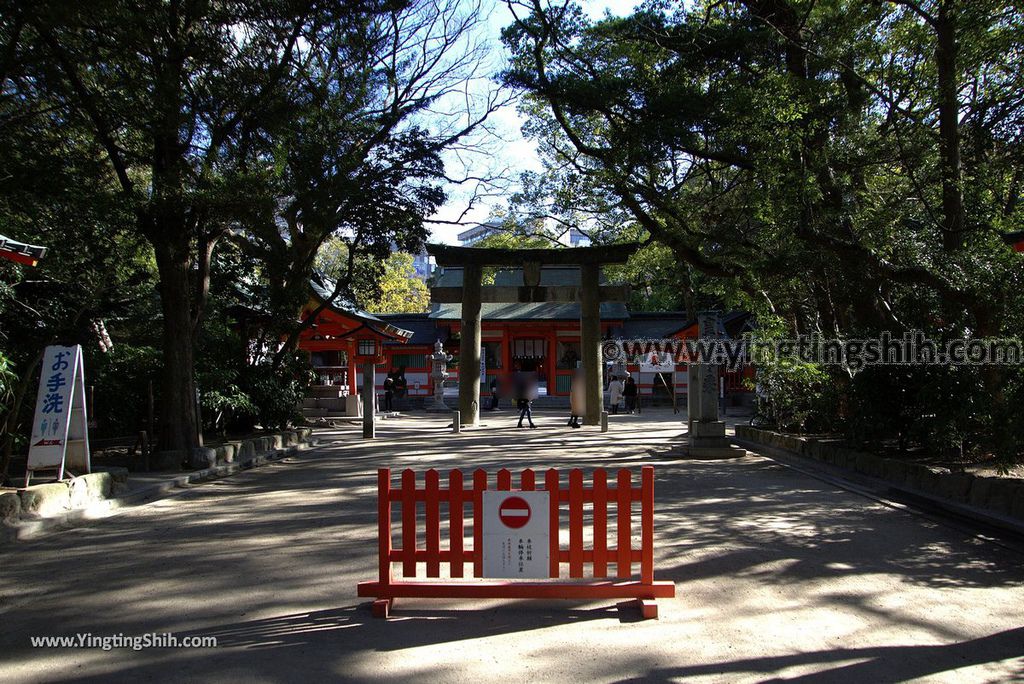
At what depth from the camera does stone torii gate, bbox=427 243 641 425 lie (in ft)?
71.9

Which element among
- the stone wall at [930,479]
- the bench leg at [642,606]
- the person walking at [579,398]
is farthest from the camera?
the person walking at [579,398]

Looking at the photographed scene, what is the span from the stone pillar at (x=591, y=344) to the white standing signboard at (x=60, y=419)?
14.8m

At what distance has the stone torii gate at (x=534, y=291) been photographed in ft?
Answer: 71.9

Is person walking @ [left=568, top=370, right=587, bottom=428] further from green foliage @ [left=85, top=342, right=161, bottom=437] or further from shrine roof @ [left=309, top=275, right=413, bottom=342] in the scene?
green foliage @ [left=85, top=342, right=161, bottom=437]

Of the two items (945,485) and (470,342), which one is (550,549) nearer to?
(945,485)

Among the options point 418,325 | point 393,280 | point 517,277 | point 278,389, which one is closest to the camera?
point 278,389

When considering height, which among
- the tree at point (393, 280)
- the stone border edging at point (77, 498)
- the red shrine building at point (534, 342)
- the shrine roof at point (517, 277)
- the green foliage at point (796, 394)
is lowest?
the stone border edging at point (77, 498)

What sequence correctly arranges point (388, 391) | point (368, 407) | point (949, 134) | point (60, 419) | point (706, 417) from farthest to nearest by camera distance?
1. point (388, 391)
2. point (368, 407)
3. point (706, 417)
4. point (949, 134)
5. point (60, 419)

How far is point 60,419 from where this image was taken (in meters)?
8.45

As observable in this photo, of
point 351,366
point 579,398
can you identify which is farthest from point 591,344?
point 351,366

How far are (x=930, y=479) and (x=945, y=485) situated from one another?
14.2 inches

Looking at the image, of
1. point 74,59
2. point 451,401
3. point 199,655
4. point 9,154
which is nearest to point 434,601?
point 199,655

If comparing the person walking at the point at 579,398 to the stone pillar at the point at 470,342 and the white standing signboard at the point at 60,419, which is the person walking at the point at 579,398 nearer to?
the stone pillar at the point at 470,342

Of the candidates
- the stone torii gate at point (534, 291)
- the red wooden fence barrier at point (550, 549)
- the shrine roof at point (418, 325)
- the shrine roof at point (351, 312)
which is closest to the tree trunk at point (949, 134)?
the red wooden fence barrier at point (550, 549)
